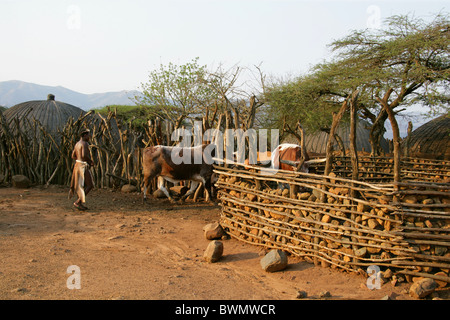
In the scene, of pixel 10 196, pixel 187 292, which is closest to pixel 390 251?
pixel 187 292

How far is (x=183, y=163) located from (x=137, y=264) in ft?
12.7

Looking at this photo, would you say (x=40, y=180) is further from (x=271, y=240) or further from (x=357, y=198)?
(x=357, y=198)

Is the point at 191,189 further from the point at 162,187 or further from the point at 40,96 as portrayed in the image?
the point at 40,96

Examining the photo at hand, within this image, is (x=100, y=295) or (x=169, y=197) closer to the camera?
(x=100, y=295)

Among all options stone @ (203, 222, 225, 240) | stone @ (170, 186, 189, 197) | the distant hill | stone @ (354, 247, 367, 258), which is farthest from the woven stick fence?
the distant hill

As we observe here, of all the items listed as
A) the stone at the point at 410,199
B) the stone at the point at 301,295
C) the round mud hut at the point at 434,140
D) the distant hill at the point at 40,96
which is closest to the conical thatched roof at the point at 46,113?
the stone at the point at 301,295

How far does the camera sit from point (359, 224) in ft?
14.0

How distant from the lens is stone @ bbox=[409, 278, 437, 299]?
3.73 meters

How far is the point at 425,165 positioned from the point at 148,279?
21.1ft

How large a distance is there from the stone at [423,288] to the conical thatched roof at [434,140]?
9.13 meters

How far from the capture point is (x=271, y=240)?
5230 millimetres

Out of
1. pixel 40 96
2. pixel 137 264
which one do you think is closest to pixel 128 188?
pixel 137 264
